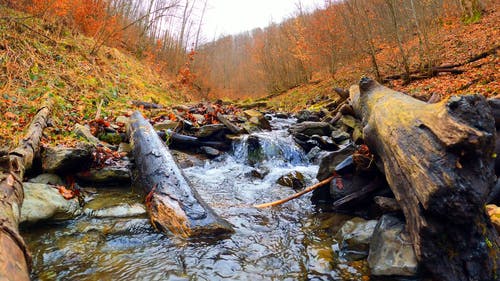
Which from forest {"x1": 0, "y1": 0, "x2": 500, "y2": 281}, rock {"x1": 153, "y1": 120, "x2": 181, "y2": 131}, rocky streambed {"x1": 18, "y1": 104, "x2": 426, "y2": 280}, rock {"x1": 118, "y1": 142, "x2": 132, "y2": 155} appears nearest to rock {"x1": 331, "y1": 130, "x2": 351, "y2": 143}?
forest {"x1": 0, "y1": 0, "x2": 500, "y2": 281}

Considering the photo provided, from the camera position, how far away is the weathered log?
2.93 meters

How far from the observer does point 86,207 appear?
349 cm

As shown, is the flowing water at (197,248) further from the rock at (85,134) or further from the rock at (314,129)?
the rock at (314,129)

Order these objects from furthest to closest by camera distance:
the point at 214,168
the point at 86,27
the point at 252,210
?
the point at 86,27 < the point at 214,168 < the point at 252,210

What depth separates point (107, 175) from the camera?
420 centimetres

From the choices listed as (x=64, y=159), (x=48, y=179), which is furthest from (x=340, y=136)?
(x=48, y=179)

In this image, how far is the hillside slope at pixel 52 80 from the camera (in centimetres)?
550

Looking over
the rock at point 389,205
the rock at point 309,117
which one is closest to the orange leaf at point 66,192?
the rock at point 389,205

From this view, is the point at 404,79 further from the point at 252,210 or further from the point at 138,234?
the point at 138,234

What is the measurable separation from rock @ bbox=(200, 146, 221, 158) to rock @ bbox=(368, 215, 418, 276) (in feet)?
14.9

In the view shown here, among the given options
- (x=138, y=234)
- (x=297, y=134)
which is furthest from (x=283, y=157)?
(x=138, y=234)

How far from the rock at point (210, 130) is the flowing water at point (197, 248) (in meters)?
3.03

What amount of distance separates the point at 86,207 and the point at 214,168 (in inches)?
114

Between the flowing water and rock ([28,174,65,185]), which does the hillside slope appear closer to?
rock ([28,174,65,185])
